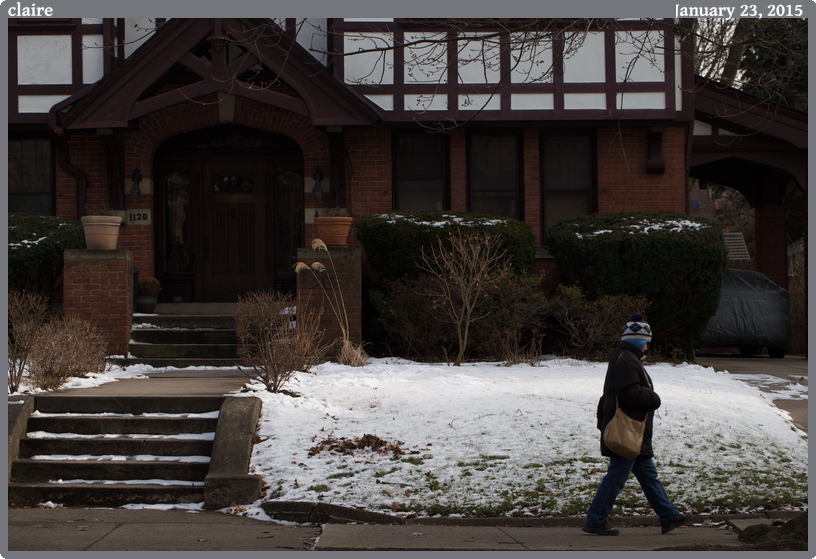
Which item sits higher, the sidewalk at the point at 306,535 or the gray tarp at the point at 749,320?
the gray tarp at the point at 749,320

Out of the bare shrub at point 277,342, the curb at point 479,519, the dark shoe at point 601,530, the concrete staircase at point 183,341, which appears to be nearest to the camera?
the dark shoe at point 601,530

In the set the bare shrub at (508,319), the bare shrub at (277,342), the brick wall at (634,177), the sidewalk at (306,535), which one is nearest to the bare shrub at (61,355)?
the bare shrub at (277,342)

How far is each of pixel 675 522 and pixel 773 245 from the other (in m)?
14.2

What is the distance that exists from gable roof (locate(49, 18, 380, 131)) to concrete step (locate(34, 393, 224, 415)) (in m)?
5.87

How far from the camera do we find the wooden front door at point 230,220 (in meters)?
13.9

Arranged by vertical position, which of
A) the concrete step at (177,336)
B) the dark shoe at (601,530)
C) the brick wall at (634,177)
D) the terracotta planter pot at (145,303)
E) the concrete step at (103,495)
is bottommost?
the concrete step at (103,495)

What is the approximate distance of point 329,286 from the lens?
10.7m

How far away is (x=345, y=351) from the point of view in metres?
10.1

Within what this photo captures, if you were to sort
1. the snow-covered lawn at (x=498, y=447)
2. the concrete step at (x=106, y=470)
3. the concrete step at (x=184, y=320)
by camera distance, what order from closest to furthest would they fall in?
1. the snow-covered lawn at (x=498, y=447)
2. the concrete step at (x=106, y=470)
3. the concrete step at (x=184, y=320)

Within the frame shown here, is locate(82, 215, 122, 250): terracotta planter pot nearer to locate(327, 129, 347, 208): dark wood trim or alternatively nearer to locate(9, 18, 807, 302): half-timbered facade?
locate(9, 18, 807, 302): half-timbered facade

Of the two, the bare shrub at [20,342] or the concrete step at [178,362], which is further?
the concrete step at [178,362]

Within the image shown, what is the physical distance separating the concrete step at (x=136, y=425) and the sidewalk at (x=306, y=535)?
4.29 feet

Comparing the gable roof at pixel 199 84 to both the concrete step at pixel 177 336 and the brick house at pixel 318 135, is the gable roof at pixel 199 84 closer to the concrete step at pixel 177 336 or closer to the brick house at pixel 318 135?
the brick house at pixel 318 135

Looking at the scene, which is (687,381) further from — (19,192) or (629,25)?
(19,192)
